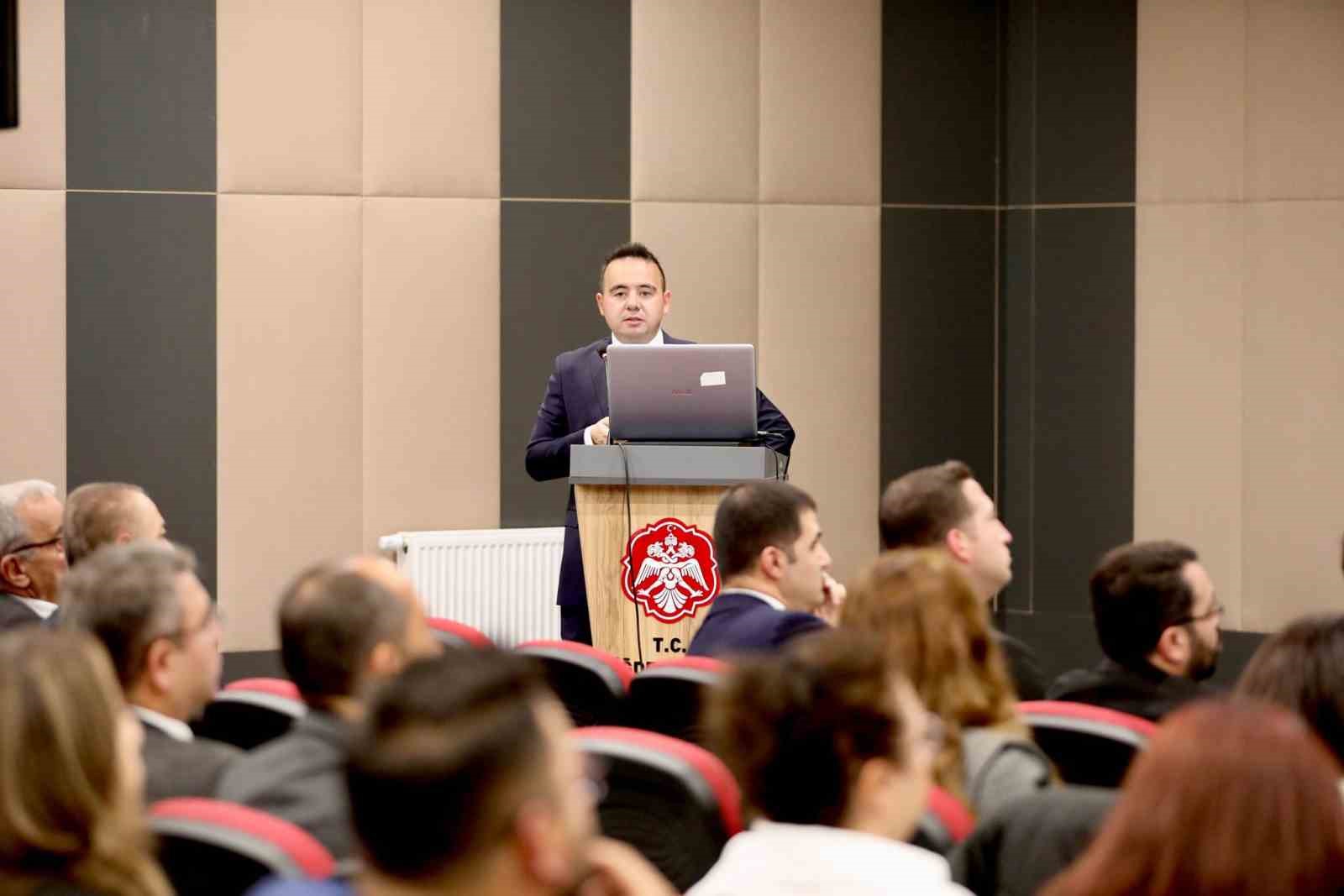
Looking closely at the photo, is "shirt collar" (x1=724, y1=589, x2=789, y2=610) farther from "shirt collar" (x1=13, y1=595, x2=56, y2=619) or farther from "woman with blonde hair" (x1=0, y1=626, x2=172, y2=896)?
"woman with blonde hair" (x1=0, y1=626, x2=172, y2=896)

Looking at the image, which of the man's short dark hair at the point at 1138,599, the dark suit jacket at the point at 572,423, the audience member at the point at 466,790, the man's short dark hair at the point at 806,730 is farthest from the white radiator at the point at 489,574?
the audience member at the point at 466,790

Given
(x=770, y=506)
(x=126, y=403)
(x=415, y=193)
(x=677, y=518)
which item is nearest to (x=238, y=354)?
(x=126, y=403)

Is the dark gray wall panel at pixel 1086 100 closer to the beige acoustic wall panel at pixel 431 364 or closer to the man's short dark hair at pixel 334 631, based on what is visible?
the beige acoustic wall panel at pixel 431 364

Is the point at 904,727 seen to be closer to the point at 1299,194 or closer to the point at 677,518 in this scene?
the point at 677,518

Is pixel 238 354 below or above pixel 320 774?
above

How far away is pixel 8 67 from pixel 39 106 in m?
2.04

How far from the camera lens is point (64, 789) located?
1573 millimetres

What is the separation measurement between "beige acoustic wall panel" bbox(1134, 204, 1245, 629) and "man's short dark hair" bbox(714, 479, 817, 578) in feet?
12.0

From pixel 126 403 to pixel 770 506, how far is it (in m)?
3.74

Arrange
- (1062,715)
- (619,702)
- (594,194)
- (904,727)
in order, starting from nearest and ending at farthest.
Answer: (904,727) < (1062,715) < (619,702) < (594,194)

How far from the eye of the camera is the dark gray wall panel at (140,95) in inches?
249

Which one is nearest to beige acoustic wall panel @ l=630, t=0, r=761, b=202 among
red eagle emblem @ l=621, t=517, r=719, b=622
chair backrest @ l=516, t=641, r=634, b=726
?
red eagle emblem @ l=621, t=517, r=719, b=622

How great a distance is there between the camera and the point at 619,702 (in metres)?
2.98

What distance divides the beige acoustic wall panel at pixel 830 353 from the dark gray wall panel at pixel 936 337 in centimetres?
8
